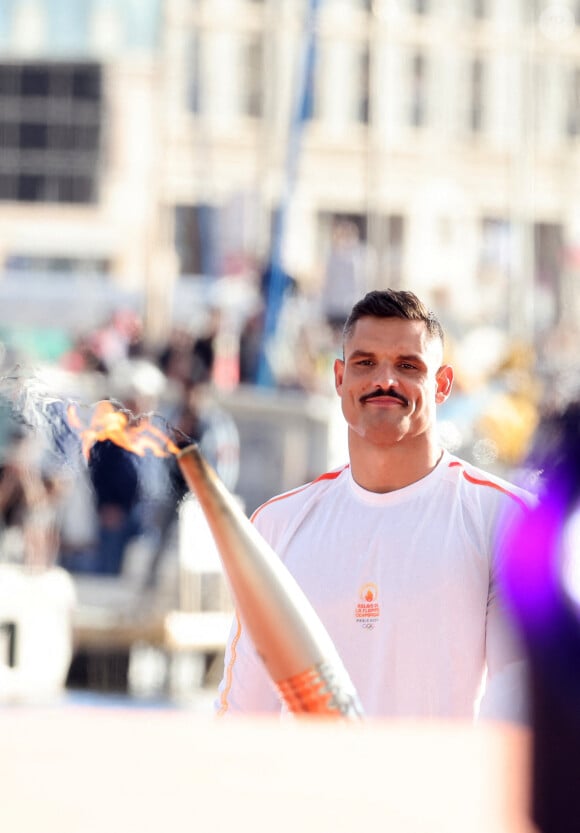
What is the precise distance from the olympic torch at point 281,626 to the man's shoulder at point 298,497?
84 cm

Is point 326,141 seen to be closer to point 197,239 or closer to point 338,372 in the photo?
point 197,239

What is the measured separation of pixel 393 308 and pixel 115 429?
0.55 metres

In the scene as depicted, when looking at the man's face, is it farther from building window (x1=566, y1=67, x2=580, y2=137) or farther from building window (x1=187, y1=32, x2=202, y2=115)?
building window (x1=566, y1=67, x2=580, y2=137)

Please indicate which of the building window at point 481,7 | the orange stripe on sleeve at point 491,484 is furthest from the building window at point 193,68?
the orange stripe on sleeve at point 491,484

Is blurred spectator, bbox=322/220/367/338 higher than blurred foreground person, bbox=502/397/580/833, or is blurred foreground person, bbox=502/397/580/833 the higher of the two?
blurred spectator, bbox=322/220/367/338

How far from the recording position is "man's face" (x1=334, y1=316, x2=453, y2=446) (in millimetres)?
2898

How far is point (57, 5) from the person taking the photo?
1900 cm

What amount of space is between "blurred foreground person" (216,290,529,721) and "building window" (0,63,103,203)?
30287mm

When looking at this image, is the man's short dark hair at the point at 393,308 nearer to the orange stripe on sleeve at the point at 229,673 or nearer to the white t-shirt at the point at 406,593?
the white t-shirt at the point at 406,593

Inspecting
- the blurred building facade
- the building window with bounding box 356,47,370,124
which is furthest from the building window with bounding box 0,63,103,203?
the building window with bounding box 356,47,370,124

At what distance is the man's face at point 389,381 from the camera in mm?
2898

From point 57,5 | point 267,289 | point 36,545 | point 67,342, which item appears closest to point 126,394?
point 36,545

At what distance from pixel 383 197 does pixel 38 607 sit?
24.4 m

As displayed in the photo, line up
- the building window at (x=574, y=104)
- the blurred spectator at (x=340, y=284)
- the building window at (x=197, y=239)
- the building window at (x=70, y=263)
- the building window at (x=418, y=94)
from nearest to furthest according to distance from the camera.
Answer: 1. the blurred spectator at (x=340, y=284)
2. the building window at (x=197, y=239)
3. the building window at (x=70, y=263)
4. the building window at (x=418, y=94)
5. the building window at (x=574, y=104)
